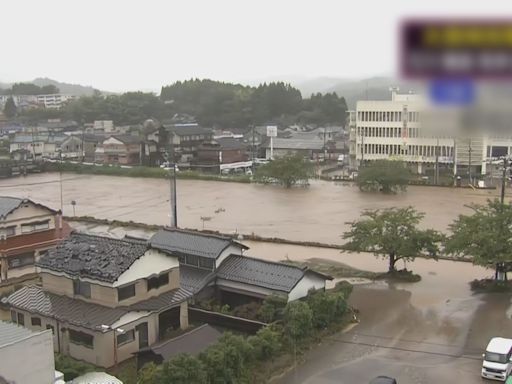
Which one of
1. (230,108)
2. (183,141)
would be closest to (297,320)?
(183,141)

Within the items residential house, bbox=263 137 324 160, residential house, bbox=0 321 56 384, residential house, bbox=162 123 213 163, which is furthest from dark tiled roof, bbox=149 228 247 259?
residential house, bbox=263 137 324 160

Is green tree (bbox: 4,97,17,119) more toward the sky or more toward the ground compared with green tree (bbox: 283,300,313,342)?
more toward the sky

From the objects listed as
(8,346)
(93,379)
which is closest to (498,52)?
(8,346)

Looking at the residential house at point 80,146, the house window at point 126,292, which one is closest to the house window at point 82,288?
the house window at point 126,292

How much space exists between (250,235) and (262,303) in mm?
4614

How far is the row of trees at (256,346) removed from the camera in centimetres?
417

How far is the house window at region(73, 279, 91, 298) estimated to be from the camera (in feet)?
18.0

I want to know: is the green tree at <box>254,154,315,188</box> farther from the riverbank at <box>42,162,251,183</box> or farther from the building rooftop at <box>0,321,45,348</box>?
the building rooftop at <box>0,321,45,348</box>

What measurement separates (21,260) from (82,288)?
8.34ft

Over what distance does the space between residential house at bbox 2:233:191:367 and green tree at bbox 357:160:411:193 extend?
34.0 ft

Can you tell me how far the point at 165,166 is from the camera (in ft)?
69.6

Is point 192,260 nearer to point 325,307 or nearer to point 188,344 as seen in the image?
point 325,307

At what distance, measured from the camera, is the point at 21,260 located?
7668 millimetres

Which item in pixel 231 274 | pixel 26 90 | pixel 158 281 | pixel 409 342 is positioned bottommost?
pixel 409 342
